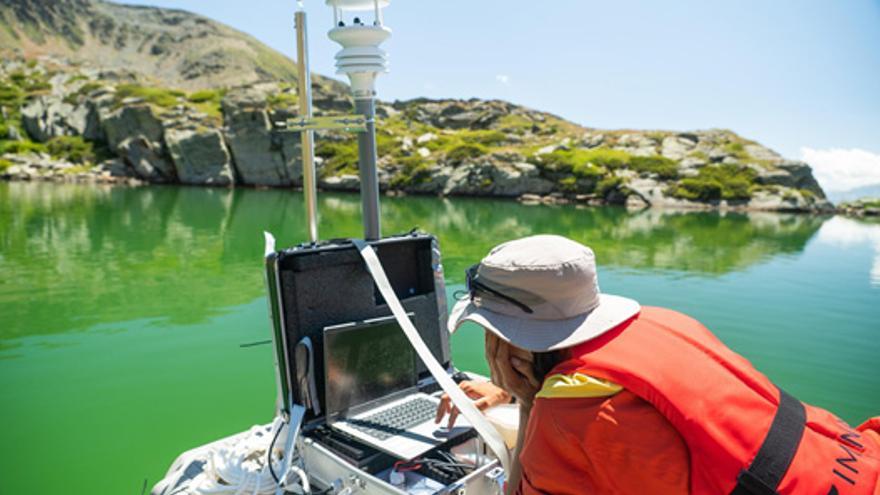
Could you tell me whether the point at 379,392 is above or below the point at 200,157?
below

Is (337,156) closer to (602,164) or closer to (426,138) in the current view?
(426,138)

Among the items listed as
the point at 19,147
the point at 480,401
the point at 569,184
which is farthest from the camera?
the point at 19,147

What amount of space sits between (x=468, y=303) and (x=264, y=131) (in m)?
46.8

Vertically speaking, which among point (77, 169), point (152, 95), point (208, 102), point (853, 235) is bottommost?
point (853, 235)

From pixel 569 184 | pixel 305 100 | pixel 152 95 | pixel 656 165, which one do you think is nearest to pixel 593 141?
pixel 656 165

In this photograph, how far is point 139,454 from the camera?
15.2 feet

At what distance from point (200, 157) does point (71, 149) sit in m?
14.8

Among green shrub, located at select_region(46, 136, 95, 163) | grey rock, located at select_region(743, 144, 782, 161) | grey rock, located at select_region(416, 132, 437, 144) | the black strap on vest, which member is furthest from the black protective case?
green shrub, located at select_region(46, 136, 95, 163)

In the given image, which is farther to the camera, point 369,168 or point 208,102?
point 208,102

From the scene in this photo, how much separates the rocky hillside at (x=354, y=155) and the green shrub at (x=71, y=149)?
12 cm

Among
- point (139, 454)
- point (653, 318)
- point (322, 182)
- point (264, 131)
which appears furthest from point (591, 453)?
point (264, 131)

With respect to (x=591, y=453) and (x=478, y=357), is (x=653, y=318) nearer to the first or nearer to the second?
(x=591, y=453)

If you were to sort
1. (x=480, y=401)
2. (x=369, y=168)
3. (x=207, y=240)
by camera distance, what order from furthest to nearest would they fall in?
(x=207, y=240) → (x=369, y=168) → (x=480, y=401)

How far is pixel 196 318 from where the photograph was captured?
857 cm
